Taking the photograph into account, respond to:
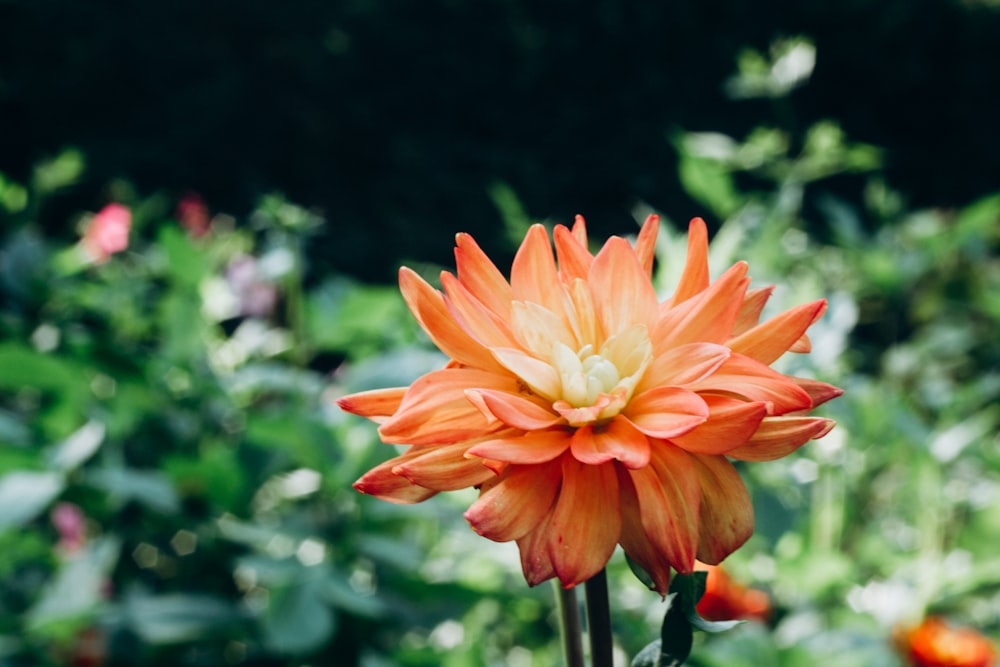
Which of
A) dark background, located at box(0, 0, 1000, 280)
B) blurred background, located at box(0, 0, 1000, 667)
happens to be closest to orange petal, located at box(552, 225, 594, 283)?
blurred background, located at box(0, 0, 1000, 667)

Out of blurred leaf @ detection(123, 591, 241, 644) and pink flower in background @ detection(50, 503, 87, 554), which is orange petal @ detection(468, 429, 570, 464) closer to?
blurred leaf @ detection(123, 591, 241, 644)

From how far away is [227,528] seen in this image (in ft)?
3.08

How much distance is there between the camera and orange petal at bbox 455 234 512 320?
340 mm

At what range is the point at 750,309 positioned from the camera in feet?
1.17

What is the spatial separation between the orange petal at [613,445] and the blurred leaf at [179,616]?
702 mm

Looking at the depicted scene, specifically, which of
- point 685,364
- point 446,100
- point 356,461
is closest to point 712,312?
point 685,364

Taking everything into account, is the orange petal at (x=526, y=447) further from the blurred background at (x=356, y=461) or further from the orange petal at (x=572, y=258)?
the blurred background at (x=356, y=461)

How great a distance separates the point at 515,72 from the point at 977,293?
84.2 inches

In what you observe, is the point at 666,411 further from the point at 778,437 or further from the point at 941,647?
the point at 941,647

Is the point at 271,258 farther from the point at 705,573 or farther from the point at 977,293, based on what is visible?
the point at 977,293

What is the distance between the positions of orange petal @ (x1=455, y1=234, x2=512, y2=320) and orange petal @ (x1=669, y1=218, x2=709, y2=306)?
0.07 meters

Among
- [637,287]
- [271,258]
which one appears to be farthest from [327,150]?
[637,287]

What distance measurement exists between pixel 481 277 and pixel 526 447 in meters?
0.08

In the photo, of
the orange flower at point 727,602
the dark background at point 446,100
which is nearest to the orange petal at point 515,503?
the orange flower at point 727,602
